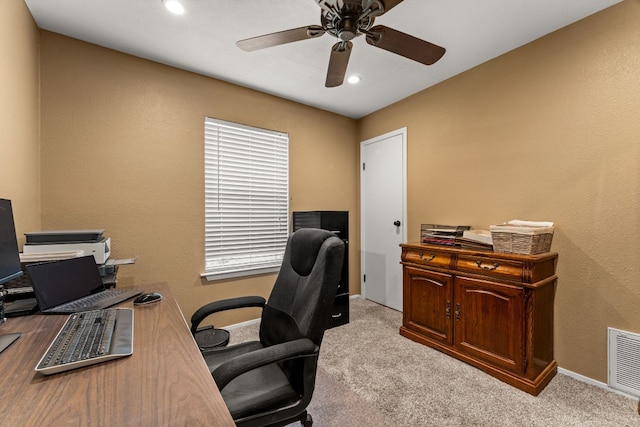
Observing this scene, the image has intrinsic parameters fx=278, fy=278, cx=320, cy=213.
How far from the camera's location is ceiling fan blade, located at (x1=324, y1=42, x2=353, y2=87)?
1.67 meters

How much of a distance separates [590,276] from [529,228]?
595mm

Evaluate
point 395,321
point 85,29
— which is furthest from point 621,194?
point 85,29

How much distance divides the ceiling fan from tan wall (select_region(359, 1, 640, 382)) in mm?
1157

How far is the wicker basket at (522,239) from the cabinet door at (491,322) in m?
0.28

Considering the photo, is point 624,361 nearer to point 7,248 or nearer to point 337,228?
point 337,228

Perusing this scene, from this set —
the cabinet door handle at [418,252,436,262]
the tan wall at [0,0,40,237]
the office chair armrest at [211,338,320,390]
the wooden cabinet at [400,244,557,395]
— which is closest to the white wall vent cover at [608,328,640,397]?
the wooden cabinet at [400,244,557,395]

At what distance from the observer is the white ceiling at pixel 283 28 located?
1917mm

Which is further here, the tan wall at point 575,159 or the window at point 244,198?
the window at point 244,198

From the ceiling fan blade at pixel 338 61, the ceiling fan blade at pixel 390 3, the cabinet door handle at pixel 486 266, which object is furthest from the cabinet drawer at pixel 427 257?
the ceiling fan blade at pixel 390 3

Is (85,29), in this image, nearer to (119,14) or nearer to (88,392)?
(119,14)

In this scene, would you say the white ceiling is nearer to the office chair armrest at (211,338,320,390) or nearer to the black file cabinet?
the black file cabinet

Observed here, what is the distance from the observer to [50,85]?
217 cm

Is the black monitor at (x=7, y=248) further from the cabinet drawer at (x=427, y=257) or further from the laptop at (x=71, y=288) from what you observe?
the cabinet drawer at (x=427, y=257)

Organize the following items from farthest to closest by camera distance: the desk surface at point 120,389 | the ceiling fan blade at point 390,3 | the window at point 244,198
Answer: the window at point 244,198 < the ceiling fan blade at point 390,3 < the desk surface at point 120,389
